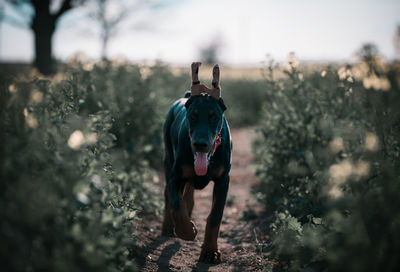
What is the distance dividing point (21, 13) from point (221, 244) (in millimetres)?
16359

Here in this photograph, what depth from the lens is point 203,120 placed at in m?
3.55

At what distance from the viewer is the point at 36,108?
2.97m

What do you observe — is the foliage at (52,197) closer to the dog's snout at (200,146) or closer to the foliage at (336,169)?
the dog's snout at (200,146)

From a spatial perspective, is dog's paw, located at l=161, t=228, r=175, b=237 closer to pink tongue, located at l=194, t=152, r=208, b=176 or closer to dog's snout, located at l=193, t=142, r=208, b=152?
pink tongue, located at l=194, t=152, r=208, b=176

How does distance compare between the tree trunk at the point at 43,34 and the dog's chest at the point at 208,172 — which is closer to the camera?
the dog's chest at the point at 208,172

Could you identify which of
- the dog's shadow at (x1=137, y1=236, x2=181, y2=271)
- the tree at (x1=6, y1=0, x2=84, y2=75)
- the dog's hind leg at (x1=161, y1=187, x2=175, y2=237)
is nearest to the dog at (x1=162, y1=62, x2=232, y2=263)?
the dog's shadow at (x1=137, y1=236, x2=181, y2=271)

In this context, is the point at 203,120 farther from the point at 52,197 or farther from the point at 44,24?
the point at 44,24

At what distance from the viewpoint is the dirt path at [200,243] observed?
3627 millimetres

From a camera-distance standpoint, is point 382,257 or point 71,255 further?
point 382,257

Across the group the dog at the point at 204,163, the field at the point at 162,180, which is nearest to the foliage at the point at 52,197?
the field at the point at 162,180

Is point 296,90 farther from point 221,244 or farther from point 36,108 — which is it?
point 36,108

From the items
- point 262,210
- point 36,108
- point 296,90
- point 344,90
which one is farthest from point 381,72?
point 36,108

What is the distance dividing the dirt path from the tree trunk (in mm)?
12677

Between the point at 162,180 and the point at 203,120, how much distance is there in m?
4.04
